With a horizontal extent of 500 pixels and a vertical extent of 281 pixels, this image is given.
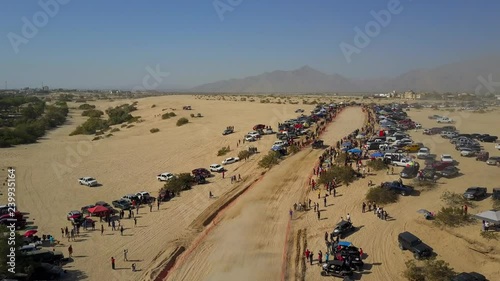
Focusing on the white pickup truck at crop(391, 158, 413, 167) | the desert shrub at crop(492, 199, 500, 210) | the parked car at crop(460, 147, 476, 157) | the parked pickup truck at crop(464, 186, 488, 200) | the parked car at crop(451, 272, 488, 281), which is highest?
the parked car at crop(460, 147, 476, 157)

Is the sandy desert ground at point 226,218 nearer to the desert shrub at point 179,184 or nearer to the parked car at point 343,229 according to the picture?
the parked car at point 343,229

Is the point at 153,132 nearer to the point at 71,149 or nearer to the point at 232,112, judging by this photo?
the point at 71,149

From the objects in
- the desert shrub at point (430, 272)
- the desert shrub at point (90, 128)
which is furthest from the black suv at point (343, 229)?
the desert shrub at point (90, 128)

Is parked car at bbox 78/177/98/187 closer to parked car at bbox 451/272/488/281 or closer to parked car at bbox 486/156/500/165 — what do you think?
parked car at bbox 451/272/488/281

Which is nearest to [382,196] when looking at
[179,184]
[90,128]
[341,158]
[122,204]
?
[341,158]

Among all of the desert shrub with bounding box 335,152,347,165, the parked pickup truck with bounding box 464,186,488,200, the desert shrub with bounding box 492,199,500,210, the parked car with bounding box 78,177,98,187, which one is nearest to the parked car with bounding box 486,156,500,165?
the parked pickup truck with bounding box 464,186,488,200

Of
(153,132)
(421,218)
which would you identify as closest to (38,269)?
(421,218)
